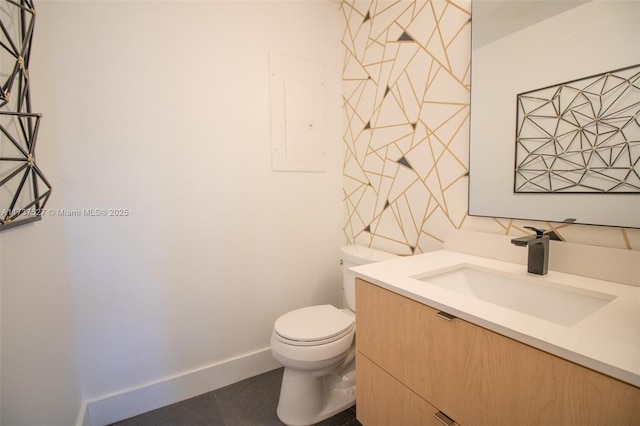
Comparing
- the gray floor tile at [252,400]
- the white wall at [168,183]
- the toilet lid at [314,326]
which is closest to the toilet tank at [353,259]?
the toilet lid at [314,326]

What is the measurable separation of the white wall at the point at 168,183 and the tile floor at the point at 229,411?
177 millimetres

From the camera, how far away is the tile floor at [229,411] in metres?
1.42

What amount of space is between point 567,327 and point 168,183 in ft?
5.48

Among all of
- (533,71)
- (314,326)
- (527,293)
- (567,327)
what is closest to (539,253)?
(527,293)

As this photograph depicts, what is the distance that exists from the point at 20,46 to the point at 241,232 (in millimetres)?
1148

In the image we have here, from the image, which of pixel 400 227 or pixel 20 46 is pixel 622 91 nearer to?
pixel 400 227

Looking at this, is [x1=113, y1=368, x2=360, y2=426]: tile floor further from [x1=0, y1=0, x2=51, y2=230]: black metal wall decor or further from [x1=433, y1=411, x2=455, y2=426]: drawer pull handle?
[x1=0, y1=0, x2=51, y2=230]: black metal wall decor

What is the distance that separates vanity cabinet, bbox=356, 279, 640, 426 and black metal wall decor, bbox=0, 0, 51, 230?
42.3 inches

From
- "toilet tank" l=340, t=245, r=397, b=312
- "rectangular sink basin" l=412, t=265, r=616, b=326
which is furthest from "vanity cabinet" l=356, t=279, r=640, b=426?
"toilet tank" l=340, t=245, r=397, b=312

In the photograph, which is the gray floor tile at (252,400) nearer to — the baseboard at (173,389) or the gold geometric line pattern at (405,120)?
the baseboard at (173,389)

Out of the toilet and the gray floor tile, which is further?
the gray floor tile

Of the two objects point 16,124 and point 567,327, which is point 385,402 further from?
point 16,124

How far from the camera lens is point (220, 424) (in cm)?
141

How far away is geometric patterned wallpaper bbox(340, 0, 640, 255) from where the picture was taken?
126 centimetres
